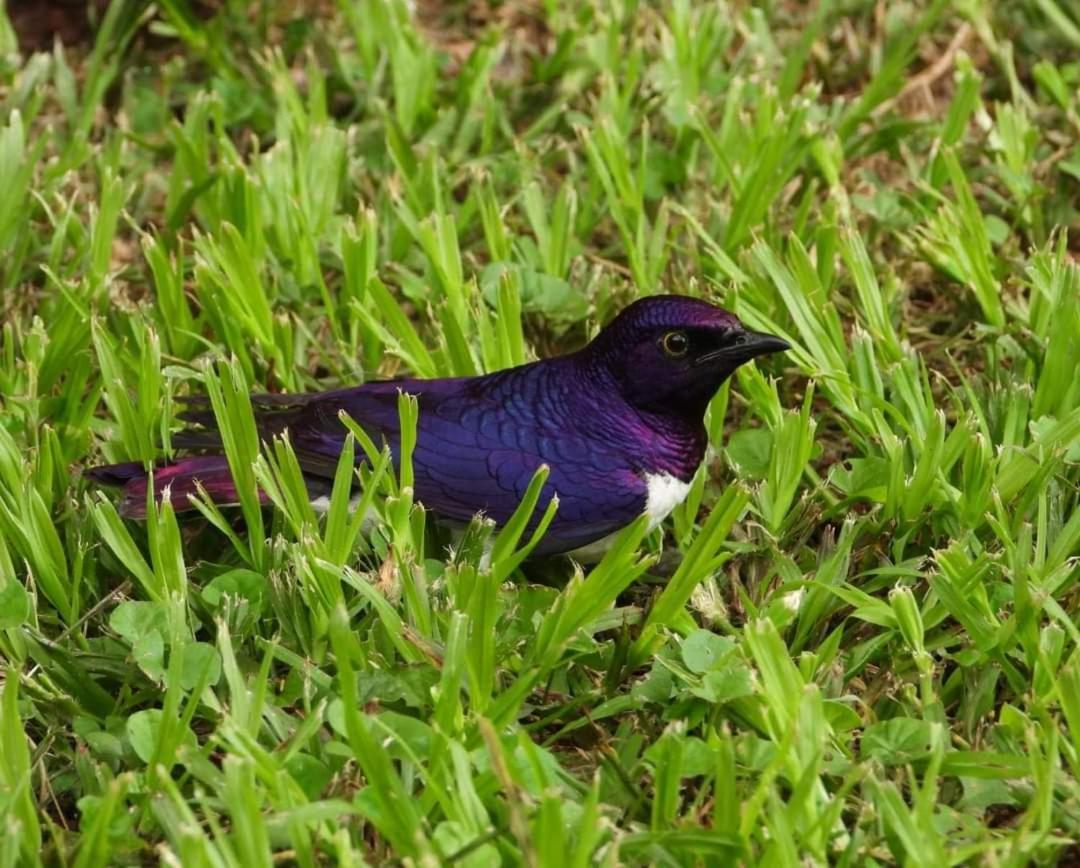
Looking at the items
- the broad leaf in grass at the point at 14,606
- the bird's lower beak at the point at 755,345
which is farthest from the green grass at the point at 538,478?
the bird's lower beak at the point at 755,345

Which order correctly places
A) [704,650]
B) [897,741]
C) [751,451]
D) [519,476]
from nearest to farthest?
[897,741]
[704,650]
[519,476]
[751,451]

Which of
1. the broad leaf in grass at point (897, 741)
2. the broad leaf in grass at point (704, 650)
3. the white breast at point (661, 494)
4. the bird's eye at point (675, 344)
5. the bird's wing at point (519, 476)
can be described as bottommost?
the broad leaf in grass at point (897, 741)

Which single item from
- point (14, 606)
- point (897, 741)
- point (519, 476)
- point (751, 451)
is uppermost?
point (14, 606)

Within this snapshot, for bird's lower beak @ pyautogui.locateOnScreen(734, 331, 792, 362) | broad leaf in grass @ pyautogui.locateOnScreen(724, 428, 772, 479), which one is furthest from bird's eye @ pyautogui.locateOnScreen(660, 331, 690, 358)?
broad leaf in grass @ pyautogui.locateOnScreen(724, 428, 772, 479)

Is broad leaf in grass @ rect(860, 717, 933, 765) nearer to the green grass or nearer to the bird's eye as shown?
the green grass

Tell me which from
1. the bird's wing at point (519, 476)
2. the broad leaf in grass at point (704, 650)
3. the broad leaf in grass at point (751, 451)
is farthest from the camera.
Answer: the broad leaf in grass at point (751, 451)

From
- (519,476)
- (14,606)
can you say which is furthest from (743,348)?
(14,606)

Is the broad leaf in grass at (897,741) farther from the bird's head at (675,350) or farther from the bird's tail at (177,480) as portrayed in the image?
the bird's tail at (177,480)

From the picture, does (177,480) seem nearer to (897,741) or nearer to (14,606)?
(14,606)
